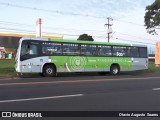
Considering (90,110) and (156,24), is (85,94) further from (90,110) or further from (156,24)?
(156,24)

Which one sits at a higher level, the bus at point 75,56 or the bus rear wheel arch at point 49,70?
the bus at point 75,56

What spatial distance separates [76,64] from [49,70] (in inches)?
95.1

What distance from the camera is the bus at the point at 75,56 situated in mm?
23453

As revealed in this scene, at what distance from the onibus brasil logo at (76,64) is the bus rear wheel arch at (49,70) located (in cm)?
117

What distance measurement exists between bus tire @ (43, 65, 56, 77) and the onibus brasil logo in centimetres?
123

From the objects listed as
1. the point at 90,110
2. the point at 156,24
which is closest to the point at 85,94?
the point at 90,110

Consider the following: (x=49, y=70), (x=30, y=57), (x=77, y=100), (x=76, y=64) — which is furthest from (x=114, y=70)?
(x=77, y=100)

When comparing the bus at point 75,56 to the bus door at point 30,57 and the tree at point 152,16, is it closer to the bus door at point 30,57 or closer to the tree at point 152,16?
the bus door at point 30,57

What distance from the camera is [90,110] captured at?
9.81m

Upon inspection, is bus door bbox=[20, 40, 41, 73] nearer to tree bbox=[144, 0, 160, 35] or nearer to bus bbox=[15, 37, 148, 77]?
bus bbox=[15, 37, 148, 77]

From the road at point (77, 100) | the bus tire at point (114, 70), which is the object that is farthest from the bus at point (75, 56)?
the road at point (77, 100)

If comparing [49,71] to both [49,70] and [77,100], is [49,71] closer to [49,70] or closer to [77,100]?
[49,70]

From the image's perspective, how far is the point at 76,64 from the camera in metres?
25.8

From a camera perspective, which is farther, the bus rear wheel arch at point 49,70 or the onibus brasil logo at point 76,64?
the onibus brasil logo at point 76,64
